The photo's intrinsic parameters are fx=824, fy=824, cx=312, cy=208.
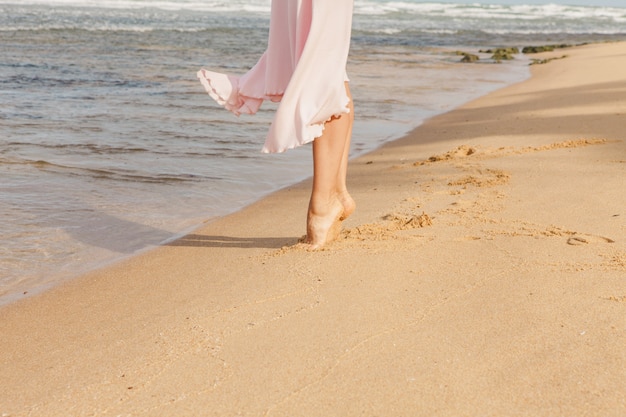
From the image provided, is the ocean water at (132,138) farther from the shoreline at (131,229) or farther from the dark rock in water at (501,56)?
the dark rock in water at (501,56)

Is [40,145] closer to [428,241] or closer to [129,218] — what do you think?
[129,218]

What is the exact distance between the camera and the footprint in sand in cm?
318

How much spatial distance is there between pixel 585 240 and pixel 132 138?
14.0ft

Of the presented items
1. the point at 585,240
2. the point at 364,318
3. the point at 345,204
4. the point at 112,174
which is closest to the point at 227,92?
the point at 345,204

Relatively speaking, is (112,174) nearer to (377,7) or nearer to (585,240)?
(585,240)

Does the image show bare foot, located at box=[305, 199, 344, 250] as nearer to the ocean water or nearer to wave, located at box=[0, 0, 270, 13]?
the ocean water

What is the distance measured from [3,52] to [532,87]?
8.79 meters

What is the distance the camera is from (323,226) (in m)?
3.31

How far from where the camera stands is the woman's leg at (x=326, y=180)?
130 inches

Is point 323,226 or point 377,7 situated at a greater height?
point 323,226

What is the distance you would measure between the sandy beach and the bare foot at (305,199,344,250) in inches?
2.2

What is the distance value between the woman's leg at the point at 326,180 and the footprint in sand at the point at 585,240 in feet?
3.04

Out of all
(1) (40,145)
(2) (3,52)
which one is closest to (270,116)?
(1) (40,145)

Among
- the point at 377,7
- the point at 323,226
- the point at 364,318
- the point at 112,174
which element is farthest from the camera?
the point at 377,7
